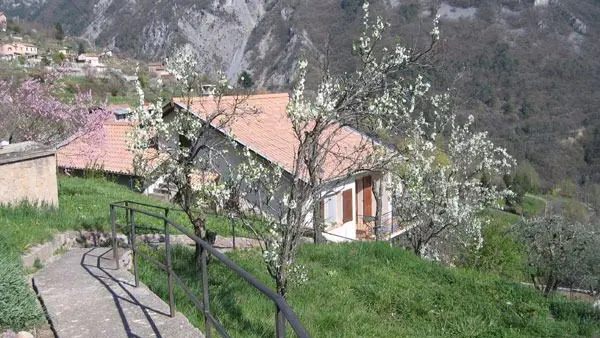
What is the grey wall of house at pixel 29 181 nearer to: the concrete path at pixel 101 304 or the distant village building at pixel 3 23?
the concrete path at pixel 101 304

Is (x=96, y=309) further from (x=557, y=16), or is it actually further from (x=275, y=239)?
(x=557, y=16)

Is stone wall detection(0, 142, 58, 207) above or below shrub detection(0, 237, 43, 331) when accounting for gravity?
above

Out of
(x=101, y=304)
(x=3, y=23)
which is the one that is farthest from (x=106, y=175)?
(x=3, y=23)

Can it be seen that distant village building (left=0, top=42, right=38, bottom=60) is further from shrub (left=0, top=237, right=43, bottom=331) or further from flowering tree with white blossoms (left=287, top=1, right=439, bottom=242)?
shrub (left=0, top=237, right=43, bottom=331)

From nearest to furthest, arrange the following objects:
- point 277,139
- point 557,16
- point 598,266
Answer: point 598,266 → point 277,139 → point 557,16

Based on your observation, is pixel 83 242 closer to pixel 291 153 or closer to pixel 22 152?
pixel 22 152

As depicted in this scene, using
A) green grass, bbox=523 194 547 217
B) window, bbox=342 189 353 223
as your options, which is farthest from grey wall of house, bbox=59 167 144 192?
green grass, bbox=523 194 547 217

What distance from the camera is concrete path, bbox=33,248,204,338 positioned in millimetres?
4938

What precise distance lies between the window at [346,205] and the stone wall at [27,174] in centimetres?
1426

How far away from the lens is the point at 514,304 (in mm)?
8852

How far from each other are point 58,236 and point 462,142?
14429mm

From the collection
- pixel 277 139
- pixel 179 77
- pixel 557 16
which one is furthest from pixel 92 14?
pixel 179 77

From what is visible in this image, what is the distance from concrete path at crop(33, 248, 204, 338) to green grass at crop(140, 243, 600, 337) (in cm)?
42

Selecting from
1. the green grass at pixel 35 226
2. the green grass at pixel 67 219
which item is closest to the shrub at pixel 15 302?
the green grass at pixel 35 226
